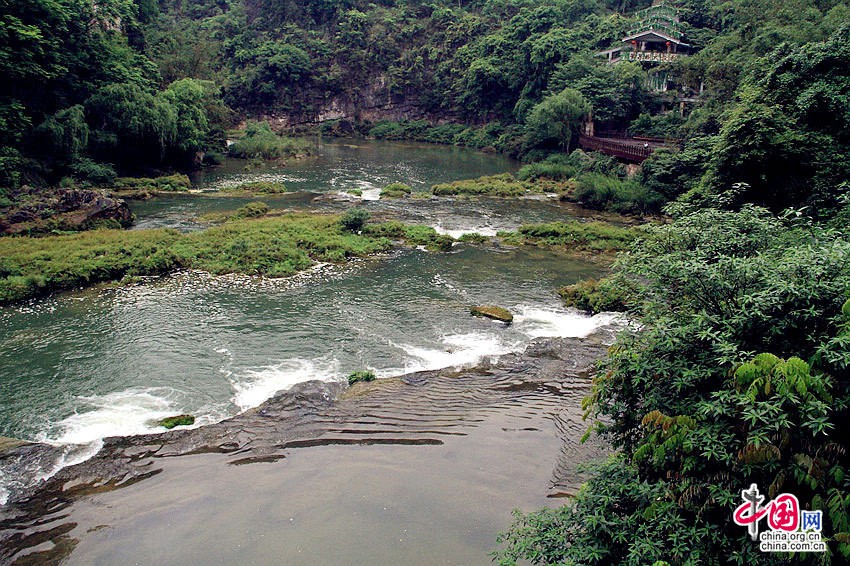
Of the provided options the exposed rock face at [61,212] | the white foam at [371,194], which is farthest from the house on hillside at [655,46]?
the exposed rock face at [61,212]

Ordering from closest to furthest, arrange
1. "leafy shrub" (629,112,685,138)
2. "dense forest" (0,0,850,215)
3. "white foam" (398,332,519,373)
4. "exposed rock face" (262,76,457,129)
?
1. "white foam" (398,332,519,373)
2. "dense forest" (0,0,850,215)
3. "leafy shrub" (629,112,685,138)
4. "exposed rock face" (262,76,457,129)

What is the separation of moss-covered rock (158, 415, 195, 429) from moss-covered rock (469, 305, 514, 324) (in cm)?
1039

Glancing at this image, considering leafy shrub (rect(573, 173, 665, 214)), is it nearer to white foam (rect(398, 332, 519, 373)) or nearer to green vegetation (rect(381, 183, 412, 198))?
green vegetation (rect(381, 183, 412, 198))

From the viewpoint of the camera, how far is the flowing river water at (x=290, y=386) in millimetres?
9875

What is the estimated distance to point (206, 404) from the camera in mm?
14477

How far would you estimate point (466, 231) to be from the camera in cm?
3262

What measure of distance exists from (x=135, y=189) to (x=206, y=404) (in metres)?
30.8

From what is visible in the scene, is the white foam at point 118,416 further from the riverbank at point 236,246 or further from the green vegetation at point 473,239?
the green vegetation at point 473,239

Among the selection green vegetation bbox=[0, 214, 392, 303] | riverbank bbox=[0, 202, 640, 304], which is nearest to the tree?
riverbank bbox=[0, 202, 640, 304]

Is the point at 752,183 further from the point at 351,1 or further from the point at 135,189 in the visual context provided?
the point at 351,1

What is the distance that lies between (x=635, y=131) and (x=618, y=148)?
10117mm

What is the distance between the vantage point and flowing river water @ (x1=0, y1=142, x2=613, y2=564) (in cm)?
988

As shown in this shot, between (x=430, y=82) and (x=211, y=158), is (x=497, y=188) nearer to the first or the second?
(x=211, y=158)

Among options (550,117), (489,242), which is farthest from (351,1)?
(489,242)
